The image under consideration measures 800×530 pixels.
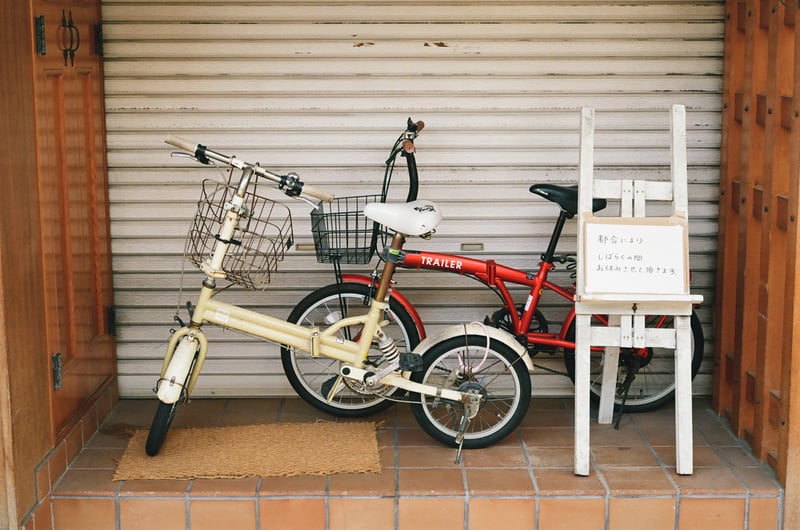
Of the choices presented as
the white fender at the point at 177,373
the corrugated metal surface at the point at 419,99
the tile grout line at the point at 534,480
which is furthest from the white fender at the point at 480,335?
the white fender at the point at 177,373

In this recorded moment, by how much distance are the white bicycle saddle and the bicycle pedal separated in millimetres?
672

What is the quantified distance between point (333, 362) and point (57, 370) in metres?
1.78

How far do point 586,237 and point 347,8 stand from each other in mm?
2102

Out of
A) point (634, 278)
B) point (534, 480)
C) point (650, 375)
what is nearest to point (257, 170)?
point (634, 278)

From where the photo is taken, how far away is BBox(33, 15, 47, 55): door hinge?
16.3 ft

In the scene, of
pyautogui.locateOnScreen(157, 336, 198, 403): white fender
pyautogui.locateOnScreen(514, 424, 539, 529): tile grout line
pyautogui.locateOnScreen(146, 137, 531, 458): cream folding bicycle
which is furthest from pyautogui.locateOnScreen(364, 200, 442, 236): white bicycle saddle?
pyautogui.locateOnScreen(514, 424, 539, 529): tile grout line

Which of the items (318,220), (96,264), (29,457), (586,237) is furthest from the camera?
(96,264)

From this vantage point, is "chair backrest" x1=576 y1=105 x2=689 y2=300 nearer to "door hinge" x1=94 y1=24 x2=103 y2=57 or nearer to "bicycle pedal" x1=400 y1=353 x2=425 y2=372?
"bicycle pedal" x1=400 y1=353 x2=425 y2=372

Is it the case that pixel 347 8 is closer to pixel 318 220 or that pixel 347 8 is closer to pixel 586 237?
pixel 318 220

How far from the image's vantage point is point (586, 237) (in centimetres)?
524

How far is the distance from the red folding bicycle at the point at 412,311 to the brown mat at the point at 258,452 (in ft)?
0.82

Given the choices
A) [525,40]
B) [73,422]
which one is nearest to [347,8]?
[525,40]

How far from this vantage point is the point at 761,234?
5520 mm

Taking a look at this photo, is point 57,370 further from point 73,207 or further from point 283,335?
point 283,335
